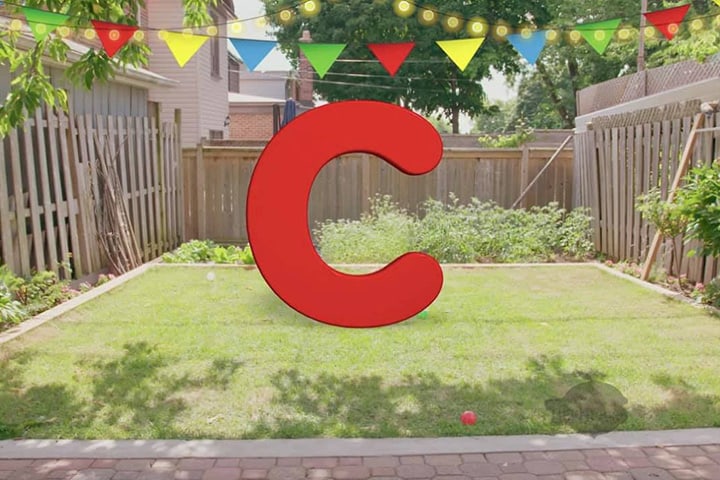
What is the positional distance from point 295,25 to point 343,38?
328 cm

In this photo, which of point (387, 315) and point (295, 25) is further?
point (295, 25)

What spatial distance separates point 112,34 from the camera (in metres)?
4.64

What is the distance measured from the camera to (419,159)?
10.6 ft

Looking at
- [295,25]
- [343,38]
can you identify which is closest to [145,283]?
[343,38]

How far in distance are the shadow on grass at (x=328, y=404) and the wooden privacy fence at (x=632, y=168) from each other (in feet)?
11.1

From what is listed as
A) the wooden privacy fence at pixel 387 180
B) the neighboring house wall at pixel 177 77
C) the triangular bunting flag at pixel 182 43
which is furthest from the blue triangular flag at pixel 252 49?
the neighboring house wall at pixel 177 77

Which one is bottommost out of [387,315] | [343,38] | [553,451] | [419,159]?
[553,451]

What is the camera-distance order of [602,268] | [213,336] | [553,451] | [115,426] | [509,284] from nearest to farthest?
[553,451] < [115,426] < [213,336] < [509,284] < [602,268]

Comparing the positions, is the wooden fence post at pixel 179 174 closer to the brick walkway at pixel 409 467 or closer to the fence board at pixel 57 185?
the fence board at pixel 57 185

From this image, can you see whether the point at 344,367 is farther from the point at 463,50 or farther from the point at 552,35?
the point at 552,35

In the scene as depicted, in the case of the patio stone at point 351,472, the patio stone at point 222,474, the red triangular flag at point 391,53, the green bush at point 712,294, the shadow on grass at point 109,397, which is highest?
the red triangular flag at point 391,53

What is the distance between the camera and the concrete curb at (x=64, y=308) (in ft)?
17.1

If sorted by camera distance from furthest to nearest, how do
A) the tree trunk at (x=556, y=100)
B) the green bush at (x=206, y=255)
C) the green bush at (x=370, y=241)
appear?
the tree trunk at (x=556, y=100)
the green bush at (x=206, y=255)
the green bush at (x=370, y=241)

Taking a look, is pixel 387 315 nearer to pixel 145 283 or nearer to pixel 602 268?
pixel 145 283
